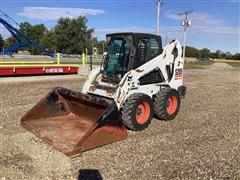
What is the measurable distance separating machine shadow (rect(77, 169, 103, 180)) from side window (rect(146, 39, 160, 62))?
3.39 metres

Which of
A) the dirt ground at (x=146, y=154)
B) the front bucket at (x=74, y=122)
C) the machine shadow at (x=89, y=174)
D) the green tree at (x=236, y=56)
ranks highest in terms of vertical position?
the green tree at (x=236, y=56)

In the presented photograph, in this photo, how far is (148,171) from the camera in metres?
4.26

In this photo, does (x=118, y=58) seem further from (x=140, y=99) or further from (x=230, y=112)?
(x=230, y=112)

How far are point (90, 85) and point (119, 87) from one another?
1.13m

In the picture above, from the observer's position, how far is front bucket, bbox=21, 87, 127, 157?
4.90 meters

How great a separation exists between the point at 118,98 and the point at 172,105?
1.84 metres

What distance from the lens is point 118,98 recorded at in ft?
19.4

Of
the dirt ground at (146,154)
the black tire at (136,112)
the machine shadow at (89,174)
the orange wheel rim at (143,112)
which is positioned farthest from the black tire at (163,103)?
the machine shadow at (89,174)

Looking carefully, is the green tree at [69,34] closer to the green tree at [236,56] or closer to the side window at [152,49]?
the side window at [152,49]

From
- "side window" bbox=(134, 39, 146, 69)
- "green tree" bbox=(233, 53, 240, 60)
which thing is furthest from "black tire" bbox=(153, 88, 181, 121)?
"green tree" bbox=(233, 53, 240, 60)

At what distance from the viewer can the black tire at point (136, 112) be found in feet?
18.7

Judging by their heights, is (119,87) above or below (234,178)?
above

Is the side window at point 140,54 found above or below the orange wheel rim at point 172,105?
above

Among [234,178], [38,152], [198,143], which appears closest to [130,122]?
[198,143]
